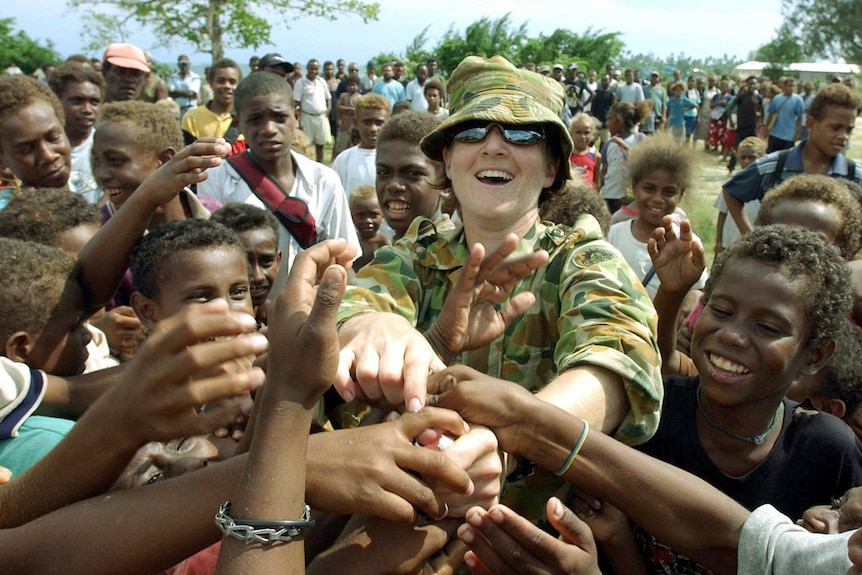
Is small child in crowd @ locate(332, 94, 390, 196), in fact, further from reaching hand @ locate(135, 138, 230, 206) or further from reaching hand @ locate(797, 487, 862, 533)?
reaching hand @ locate(797, 487, 862, 533)

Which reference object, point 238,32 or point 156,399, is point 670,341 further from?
point 238,32

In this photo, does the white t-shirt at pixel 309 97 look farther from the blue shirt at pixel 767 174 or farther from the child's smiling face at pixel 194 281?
the child's smiling face at pixel 194 281

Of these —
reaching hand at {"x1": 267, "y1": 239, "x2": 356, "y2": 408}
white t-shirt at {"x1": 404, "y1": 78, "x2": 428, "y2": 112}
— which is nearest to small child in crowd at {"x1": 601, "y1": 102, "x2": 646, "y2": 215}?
white t-shirt at {"x1": 404, "y1": 78, "x2": 428, "y2": 112}

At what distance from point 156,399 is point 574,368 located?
0.95 meters

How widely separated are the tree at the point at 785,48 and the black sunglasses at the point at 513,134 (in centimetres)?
5444

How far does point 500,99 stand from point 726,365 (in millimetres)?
1073

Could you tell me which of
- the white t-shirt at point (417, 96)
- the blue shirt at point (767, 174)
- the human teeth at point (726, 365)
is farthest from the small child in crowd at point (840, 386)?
the white t-shirt at point (417, 96)

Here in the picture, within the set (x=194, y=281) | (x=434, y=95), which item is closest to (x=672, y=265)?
(x=194, y=281)

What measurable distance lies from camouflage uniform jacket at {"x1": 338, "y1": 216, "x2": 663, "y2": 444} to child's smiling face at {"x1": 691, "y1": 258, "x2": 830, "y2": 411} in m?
0.45

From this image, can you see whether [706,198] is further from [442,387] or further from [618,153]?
[442,387]

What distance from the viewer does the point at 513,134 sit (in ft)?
6.95

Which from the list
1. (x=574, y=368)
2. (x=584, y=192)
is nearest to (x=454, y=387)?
(x=574, y=368)

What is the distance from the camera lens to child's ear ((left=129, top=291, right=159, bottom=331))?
278 centimetres

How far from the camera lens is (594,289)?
1.93m
